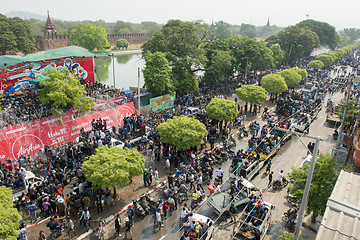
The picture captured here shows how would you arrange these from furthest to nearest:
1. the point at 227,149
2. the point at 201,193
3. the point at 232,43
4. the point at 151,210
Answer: the point at 232,43
the point at 227,149
the point at 201,193
the point at 151,210

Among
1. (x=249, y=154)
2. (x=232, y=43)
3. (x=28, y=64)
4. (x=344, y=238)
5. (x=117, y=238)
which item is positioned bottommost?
(x=117, y=238)

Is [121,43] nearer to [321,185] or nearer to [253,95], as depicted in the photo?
[253,95]

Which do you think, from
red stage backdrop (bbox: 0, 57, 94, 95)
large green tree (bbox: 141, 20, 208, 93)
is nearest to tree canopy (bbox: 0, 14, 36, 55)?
red stage backdrop (bbox: 0, 57, 94, 95)

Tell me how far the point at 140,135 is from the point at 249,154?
1009 cm

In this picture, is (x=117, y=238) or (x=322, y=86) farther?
(x=322, y=86)

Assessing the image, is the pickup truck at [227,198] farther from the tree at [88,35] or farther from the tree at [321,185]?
the tree at [88,35]

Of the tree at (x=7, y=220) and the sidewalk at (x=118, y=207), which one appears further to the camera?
the sidewalk at (x=118, y=207)

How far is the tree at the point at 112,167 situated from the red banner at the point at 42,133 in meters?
7.69

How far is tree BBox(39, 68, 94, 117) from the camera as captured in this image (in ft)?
74.2

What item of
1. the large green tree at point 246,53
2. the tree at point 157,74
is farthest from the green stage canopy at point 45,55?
the large green tree at point 246,53

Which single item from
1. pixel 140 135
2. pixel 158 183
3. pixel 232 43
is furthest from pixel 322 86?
pixel 158 183

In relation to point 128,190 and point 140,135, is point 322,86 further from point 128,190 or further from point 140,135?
point 128,190

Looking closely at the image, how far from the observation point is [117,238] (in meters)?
13.7

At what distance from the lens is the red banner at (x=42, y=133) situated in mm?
19250
